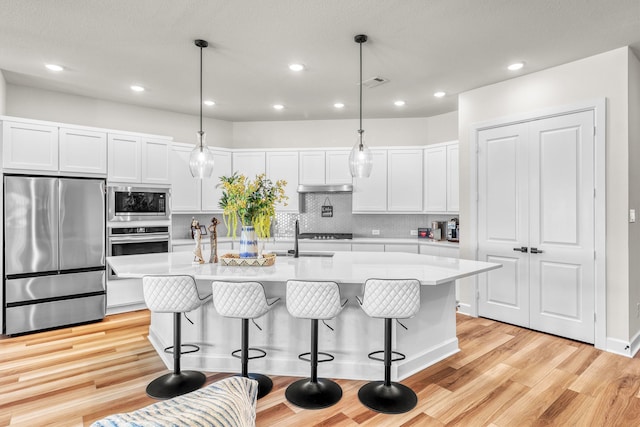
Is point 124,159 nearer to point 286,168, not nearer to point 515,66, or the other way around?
point 286,168

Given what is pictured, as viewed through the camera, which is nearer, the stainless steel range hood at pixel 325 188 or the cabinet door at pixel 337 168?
the stainless steel range hood at pixel 325 188

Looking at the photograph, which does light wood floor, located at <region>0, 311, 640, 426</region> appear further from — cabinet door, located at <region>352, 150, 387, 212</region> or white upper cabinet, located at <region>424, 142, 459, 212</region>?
cabinet door, located at <region>352, 150, 387, 212</region>

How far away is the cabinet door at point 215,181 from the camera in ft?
18.2

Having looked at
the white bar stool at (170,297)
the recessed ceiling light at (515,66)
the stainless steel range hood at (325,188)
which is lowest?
the white bar stool at (170,297)

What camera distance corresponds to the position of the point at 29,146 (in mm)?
3912

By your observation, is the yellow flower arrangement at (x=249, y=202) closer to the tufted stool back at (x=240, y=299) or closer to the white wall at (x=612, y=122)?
the tufted stool back at (x=240, y=299)

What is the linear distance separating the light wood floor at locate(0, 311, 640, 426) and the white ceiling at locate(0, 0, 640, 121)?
2.78 meters

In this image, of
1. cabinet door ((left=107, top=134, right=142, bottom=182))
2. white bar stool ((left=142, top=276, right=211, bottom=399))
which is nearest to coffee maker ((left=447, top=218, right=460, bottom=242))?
white bar stool ((left=142, top=276, right=211, bottom=399))

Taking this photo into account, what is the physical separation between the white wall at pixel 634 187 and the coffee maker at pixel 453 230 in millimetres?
2040

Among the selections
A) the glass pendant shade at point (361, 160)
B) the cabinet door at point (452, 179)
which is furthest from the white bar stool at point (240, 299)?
the cabinet door at point (452, 179)

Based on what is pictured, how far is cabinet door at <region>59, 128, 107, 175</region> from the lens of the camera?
412 cm

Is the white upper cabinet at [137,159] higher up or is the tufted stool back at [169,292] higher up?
the white upper cabinet at [137,159]

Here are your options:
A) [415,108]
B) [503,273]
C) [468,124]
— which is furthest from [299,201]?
[503,273]

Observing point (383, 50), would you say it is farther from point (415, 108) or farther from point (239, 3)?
point (415, 108)
